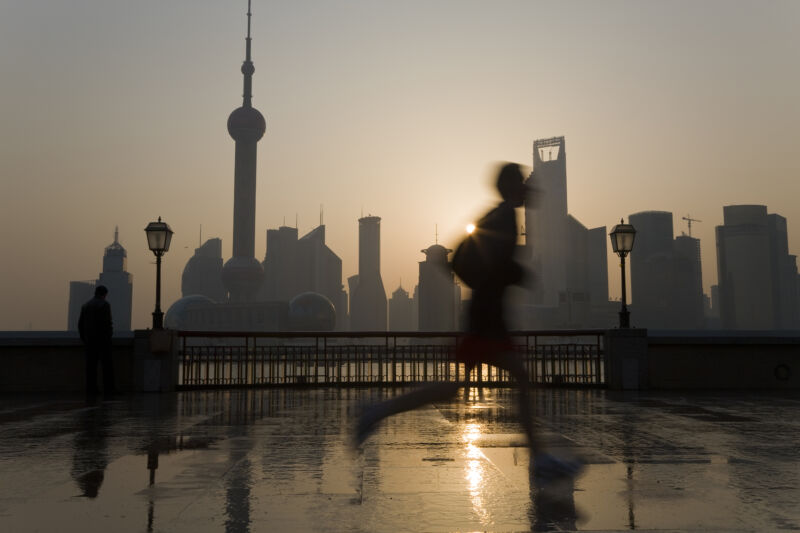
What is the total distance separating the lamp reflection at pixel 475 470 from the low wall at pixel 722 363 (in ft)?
26.3

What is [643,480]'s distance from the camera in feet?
14.8

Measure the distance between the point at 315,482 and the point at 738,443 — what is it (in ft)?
12.4

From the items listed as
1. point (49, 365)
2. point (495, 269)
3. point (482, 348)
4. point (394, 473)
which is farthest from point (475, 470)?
point (49, 365)

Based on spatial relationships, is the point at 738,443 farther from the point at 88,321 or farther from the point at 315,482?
the point at 88,321

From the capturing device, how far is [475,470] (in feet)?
16.1

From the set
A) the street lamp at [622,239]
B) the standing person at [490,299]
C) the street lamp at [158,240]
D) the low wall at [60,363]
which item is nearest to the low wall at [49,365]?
the low wall at [60,363]

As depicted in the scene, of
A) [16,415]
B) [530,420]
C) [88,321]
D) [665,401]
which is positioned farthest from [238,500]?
[88,321]

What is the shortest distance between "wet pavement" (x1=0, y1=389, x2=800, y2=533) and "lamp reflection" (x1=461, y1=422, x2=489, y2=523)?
0.04 feet

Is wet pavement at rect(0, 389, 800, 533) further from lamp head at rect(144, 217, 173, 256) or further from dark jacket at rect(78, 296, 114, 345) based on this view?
lamp head at rect(144, 217, 173, 256)

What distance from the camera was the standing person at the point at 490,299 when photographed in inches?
182

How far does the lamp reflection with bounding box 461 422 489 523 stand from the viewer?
378cm

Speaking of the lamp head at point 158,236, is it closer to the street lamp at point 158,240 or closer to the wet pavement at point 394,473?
the street lamp at point 158,240

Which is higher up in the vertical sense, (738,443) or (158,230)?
(158,230)

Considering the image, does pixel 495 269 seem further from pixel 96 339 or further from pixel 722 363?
pixel 722 363
